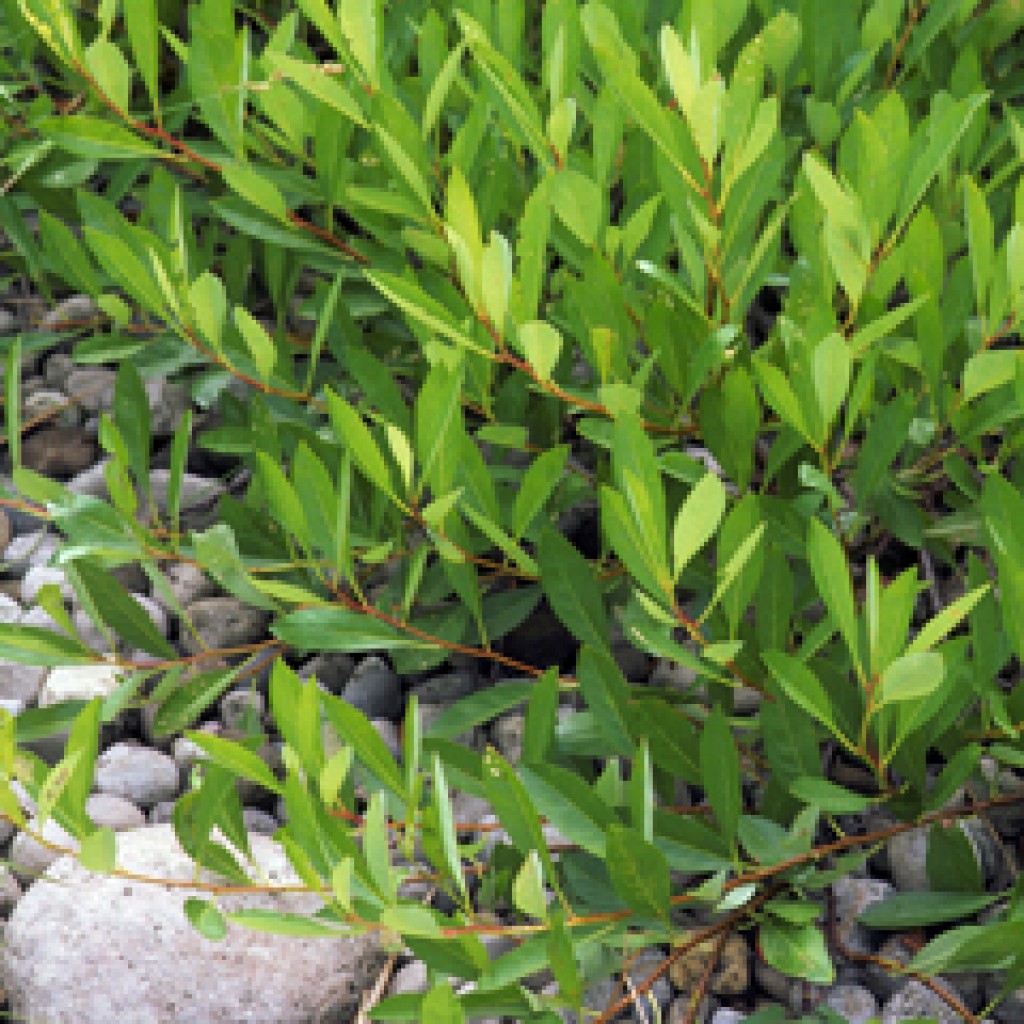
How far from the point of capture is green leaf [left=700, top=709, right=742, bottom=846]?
1060mm

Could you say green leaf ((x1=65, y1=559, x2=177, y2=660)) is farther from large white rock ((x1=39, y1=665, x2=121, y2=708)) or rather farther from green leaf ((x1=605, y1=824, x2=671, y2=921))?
green leaf ((x1=605, y1=824, x2=671, y2=921))

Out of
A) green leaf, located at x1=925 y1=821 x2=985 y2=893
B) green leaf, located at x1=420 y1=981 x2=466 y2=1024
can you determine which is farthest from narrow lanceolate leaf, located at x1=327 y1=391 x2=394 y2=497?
green leaf, located at x1=925 y1=821 x2=985 y2=893

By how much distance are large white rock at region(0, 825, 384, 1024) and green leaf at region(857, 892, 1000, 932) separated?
450mm

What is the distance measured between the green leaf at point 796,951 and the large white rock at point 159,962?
36cm

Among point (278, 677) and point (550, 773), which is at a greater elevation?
point (278, 677)

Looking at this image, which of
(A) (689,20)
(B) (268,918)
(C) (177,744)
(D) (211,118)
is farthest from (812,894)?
(D) (211,118)

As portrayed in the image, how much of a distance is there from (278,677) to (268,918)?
18 cm

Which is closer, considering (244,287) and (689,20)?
(689,20)

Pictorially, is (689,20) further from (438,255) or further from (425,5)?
(425,5)

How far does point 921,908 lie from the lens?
1.14 m

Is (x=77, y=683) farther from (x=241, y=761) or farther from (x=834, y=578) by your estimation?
(x=834, y=578)

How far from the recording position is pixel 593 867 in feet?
3.63

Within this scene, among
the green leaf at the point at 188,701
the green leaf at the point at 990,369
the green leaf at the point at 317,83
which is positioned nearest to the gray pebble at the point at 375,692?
the green leaf at the point at 188,701

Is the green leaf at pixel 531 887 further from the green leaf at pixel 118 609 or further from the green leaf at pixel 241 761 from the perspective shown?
the green leaf at pixel 118 609
